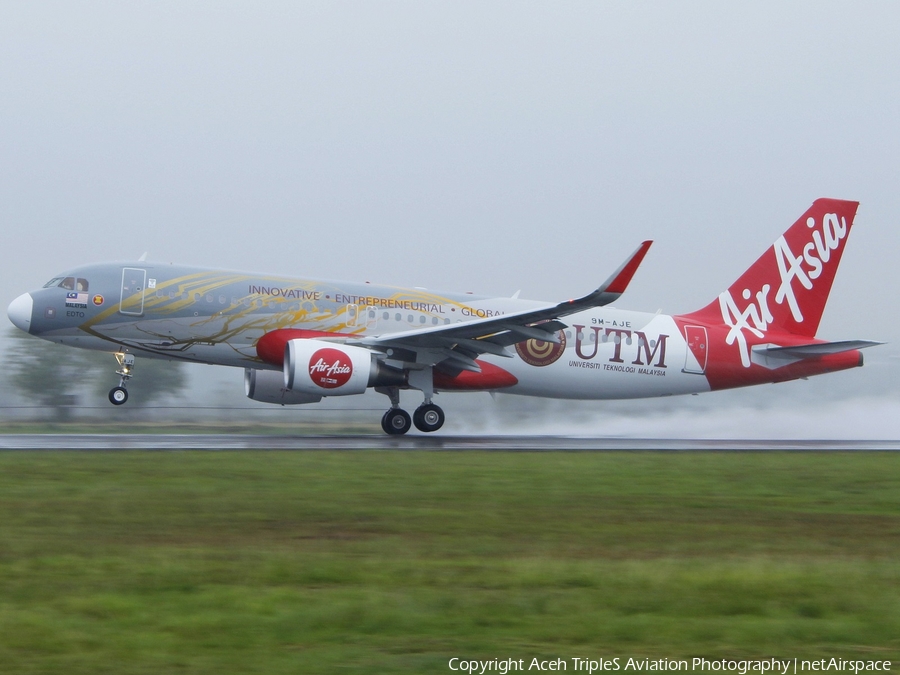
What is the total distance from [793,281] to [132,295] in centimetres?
1743

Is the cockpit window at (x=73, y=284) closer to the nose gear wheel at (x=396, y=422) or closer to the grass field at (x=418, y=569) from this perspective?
the nose gear wheel at (x=396, y=422)

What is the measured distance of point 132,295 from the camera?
2234 centimetres

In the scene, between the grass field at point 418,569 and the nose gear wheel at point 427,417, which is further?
the nose gear wheel at point 427,417

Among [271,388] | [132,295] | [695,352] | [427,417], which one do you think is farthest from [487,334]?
[132,295]

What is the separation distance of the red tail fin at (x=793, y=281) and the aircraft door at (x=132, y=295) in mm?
14324

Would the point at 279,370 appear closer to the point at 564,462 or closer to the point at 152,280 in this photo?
the point at 152,280

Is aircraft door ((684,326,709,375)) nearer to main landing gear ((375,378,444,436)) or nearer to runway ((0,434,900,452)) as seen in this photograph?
runway ((0,434,900,452))

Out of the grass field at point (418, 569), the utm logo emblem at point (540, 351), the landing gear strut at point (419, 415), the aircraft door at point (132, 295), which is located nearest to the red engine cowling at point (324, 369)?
the landing gear strut at point (419, 415)

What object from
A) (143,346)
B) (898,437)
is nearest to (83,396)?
(143,346)

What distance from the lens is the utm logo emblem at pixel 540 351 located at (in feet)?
80.2

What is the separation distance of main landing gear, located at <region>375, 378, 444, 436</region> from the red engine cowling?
6.16 ft

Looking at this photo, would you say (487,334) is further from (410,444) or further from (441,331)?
(410,444)

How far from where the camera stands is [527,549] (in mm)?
9117

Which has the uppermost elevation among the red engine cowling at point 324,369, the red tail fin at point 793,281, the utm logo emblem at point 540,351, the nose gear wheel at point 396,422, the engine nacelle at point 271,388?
the red tail fin at point 793,281
